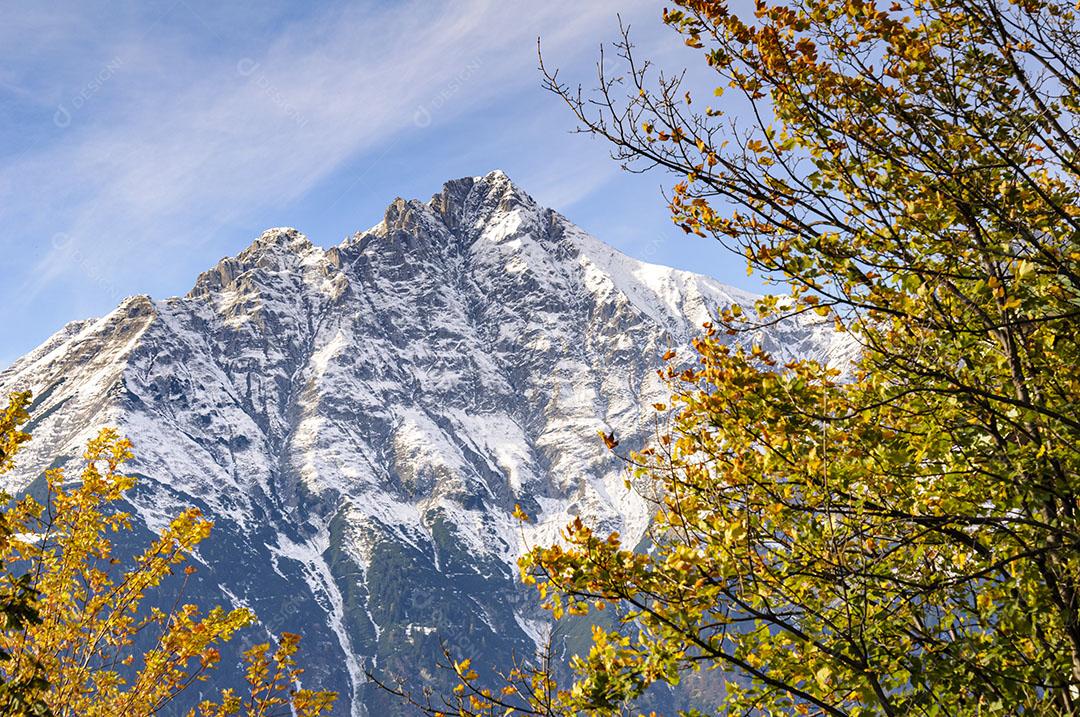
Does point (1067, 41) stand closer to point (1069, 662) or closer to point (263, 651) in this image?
point (1069, 662)

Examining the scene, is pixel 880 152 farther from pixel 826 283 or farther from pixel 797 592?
pixel 797 592

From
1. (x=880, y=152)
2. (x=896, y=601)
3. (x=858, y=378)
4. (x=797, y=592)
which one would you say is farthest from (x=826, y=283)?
(x=896, y=601)

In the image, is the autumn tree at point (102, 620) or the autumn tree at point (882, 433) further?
the autumn tree at point (102, 620)

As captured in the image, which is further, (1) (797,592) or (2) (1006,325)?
(1) (797,592)

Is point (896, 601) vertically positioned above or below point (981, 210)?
below

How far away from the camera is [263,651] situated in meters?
13.1

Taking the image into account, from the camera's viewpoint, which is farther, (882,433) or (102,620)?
(102,620)

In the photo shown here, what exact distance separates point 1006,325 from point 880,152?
218 cm

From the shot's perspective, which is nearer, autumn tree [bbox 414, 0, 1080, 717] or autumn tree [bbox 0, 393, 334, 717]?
autumn tree [bbox 414, 0, 1080, 717]

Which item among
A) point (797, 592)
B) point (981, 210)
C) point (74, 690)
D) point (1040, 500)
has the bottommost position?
point (74, 690)

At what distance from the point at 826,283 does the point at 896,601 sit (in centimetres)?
338

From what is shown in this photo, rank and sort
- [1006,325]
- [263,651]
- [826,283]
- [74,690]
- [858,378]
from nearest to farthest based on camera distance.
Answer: [1006,325] < [826,283] < [858,378] < [74,690] < [263,651]

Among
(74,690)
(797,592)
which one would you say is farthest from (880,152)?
(74,690)

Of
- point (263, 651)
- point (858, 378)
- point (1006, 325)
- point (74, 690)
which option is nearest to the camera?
point (1006, 325)
